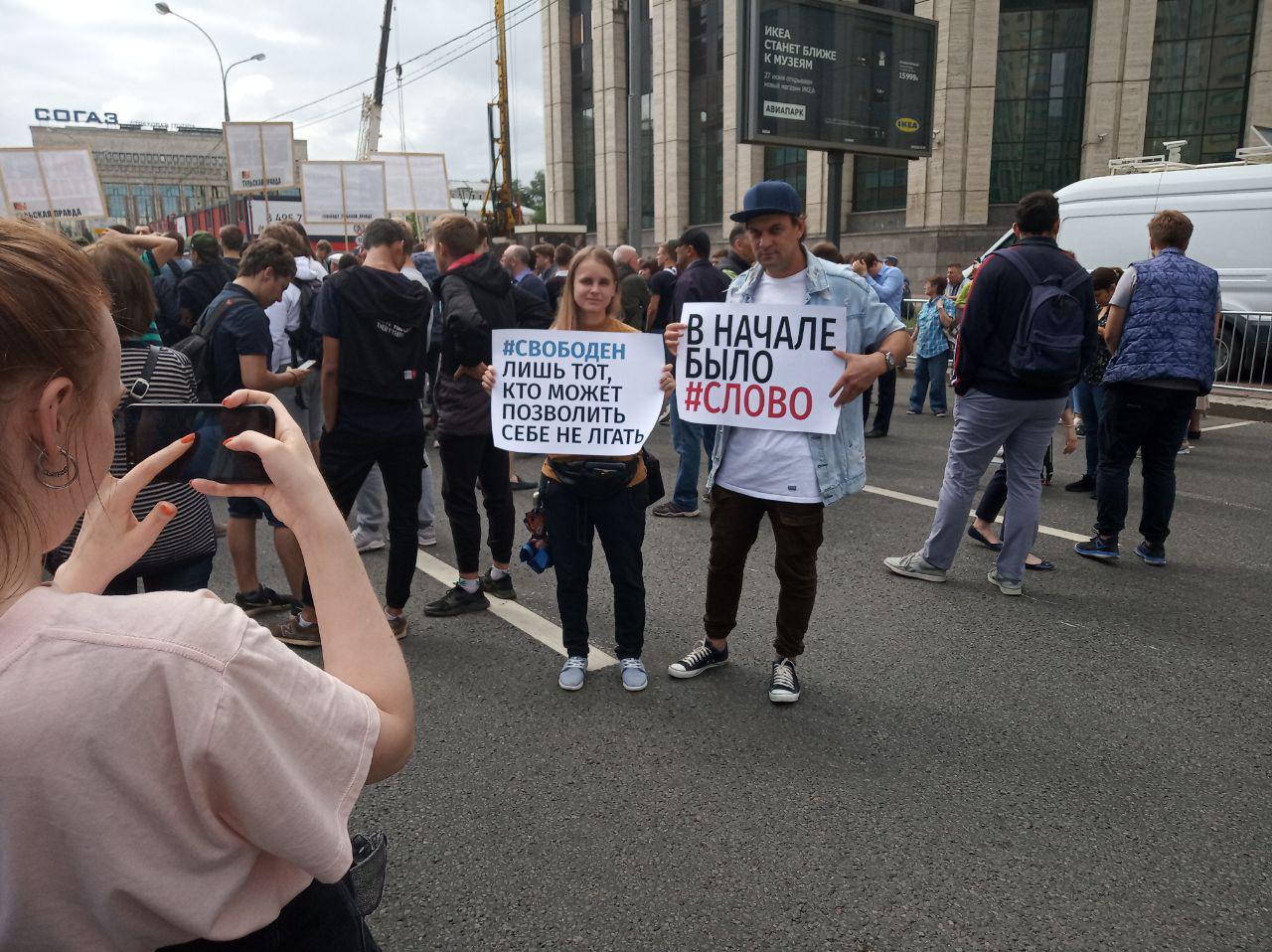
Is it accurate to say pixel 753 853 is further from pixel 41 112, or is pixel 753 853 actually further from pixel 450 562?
pixel 41 112

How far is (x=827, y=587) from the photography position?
505cm

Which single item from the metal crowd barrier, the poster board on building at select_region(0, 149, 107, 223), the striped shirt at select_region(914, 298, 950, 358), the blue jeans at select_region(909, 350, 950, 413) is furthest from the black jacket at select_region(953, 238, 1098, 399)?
the poster board on building at select_region(0, 149, 107, 223)

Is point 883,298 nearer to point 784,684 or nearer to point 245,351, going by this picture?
point 784,684

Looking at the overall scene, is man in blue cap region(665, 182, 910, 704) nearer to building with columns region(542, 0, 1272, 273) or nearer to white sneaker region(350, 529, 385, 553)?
white sneaker region(350, 529, 385, 553)

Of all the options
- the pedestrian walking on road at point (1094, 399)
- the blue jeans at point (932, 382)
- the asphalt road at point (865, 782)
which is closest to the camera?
the asphalt road at point (865, 782)

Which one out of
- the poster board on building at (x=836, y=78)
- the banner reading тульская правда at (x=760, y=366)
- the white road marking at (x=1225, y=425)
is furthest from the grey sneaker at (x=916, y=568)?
the poster board on building at (x=836, y=78)

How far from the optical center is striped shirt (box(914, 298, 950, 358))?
10477mm

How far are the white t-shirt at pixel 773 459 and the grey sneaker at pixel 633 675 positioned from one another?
2.87 ft

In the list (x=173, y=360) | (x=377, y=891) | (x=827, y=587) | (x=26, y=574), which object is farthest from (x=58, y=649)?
(x=827, y=587)

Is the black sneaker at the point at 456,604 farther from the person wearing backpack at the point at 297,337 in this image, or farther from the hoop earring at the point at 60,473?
the hoop earring at the point at 60,473

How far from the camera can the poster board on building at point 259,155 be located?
16203 mm

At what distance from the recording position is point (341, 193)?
1605 centimetres

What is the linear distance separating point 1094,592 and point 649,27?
33.4 meters

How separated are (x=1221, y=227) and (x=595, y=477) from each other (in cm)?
1211
